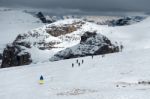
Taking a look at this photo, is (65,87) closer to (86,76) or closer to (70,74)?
(86,76)

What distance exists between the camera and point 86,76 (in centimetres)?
6738

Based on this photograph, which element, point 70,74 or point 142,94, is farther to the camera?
point 70,74

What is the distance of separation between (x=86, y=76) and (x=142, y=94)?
3125 centimetres

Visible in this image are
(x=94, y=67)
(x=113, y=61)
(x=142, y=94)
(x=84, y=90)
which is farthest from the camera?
(x=113, y=61)

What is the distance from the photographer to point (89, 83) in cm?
5534

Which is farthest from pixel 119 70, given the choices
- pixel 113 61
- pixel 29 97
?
pixel 29 97

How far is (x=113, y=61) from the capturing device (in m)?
85.5

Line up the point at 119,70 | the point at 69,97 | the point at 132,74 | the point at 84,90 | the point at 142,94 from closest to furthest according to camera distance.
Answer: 1. the point at 142,94
2. the point at 69,97
3. the point at 84,90
4. the point at 132,74
5. the point at 119,70

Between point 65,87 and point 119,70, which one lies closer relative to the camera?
point 65,87

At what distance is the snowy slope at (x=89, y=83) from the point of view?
132ft

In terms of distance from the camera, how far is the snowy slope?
4031cm

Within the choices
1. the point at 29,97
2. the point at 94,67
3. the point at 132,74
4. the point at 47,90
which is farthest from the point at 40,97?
the point at 94,67

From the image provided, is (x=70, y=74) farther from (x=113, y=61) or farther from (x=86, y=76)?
(x=113, y=61)

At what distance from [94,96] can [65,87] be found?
1291 centimetres
